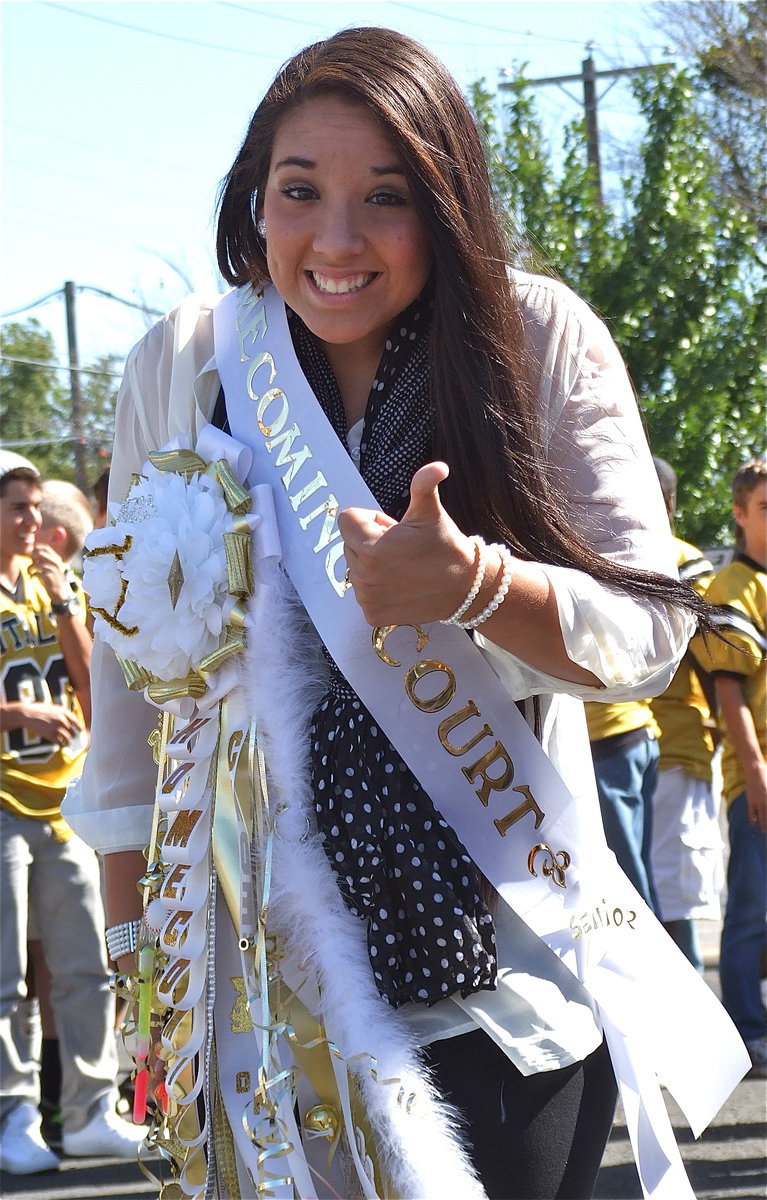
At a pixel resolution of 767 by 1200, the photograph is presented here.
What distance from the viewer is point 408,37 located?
145 centimetres

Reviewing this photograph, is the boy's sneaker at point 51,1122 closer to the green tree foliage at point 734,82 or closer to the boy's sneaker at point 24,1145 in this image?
the boy's sneaker at point 24,1145

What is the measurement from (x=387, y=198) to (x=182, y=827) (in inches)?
26.2

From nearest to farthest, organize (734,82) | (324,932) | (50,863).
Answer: (324,932) → (50,863) → (734,82)

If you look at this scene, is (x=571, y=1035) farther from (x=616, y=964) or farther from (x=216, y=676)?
(x=216, y=676)

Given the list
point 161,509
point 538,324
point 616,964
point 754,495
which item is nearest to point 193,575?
point 161,509

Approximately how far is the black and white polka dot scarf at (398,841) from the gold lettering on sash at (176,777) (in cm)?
15

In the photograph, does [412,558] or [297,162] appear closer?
[412,558]

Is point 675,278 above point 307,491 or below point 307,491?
above

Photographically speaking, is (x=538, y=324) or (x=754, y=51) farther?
(x=754, y=51)

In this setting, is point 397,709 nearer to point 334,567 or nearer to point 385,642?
point 385,642

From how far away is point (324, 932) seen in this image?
4.31 feet

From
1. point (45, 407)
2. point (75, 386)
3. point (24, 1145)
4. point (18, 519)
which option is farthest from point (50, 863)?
point (45, 407)

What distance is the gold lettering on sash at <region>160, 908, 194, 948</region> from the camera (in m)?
1.40

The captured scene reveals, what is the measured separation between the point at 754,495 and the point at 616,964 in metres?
3.26
